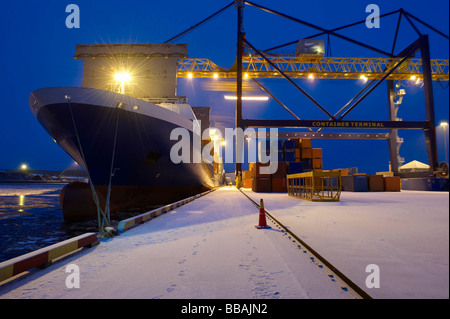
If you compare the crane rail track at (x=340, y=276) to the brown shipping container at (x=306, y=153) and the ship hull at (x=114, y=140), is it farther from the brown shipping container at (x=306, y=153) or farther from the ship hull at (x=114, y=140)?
the brown shipping container at (x=306, y=153)

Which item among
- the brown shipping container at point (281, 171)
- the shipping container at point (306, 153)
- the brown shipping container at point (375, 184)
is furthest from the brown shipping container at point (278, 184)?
the brown shipping container at point (375, 184)

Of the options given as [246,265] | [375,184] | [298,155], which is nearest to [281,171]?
[298,155]

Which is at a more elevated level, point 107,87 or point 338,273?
point 107,87

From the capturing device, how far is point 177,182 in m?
13.0

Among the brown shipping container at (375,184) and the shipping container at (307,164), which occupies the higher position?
the shipping container at (307,164)

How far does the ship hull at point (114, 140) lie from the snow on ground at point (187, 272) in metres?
5.58

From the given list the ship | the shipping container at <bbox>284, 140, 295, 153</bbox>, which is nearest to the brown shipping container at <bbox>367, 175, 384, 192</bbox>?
the shipping container at <bbox>284, 140, 295, 153</bbox>

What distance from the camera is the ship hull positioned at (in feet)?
29.4

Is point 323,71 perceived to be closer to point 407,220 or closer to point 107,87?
point 107,87

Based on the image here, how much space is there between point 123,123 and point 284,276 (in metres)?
9.30

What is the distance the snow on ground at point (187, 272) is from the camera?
2072mm

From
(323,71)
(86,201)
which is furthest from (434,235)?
(323,71)

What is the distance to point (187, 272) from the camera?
253 cm

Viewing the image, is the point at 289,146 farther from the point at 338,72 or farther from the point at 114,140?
the point at 114,140
